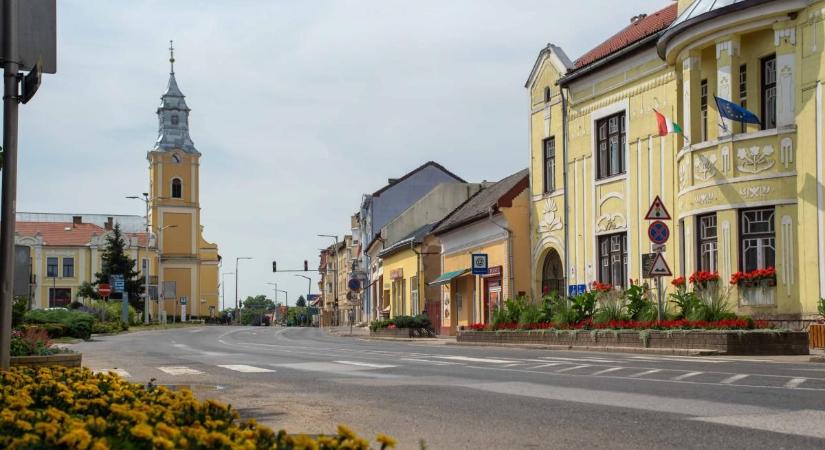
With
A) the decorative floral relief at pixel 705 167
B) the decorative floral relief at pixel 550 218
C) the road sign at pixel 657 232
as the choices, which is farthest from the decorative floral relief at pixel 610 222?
the road sign at pixel 657 232

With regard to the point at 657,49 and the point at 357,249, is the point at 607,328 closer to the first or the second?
the point at 657,49

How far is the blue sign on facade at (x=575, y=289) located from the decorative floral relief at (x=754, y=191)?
32.5 ft

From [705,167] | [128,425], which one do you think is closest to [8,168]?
[128,425]

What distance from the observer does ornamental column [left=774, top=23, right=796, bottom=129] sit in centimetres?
2677

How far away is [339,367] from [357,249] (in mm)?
79843

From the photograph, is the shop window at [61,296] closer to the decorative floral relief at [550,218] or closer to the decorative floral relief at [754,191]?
the decorative floral relief at [550,218]

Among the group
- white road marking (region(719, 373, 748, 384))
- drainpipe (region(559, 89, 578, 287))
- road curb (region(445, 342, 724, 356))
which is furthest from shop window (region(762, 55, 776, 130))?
white road marking (region(719, 373, 748, 384))

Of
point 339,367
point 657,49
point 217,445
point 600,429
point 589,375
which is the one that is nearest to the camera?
point 217,445

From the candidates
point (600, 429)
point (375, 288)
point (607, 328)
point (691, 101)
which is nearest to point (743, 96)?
point (691, 101)

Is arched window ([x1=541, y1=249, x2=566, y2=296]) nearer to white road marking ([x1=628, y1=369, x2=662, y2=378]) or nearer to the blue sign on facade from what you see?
the blue sign on facade

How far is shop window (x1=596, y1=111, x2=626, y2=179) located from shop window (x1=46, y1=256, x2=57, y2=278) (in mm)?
92317

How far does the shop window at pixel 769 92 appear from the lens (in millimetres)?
27547

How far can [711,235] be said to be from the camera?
28.7m

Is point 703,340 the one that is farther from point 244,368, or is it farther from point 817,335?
point 244,368
